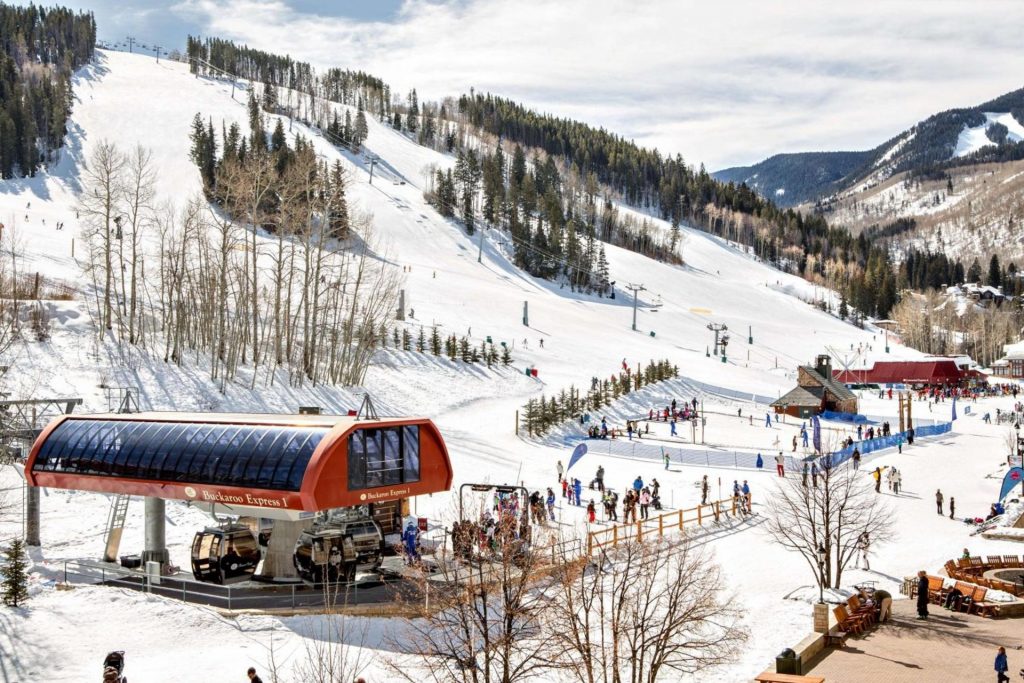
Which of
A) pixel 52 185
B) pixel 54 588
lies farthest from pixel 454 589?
pixel 52 185

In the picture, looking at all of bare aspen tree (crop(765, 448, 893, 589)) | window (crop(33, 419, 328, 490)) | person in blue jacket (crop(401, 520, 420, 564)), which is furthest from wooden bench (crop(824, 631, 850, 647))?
window (crop(33, 419, 328, 490))

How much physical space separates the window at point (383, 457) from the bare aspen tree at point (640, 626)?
5169 millimetres

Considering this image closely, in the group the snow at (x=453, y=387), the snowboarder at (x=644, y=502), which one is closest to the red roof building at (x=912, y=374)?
the snow at (x=453, y=387)

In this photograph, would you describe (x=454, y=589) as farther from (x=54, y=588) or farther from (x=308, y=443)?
(x=54, y=588)

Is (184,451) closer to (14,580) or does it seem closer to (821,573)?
(14,580)

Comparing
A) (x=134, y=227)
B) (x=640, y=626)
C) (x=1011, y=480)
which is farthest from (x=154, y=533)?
(x=1011, y=480)

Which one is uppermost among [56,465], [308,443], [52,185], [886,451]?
[52,185]

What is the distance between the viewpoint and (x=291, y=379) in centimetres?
5216

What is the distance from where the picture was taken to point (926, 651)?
20.7 m

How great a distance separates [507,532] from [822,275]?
186129mm

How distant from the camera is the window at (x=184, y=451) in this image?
22969 millimetres

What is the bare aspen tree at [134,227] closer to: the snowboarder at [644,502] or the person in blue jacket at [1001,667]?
the snowboarder at [644,502]

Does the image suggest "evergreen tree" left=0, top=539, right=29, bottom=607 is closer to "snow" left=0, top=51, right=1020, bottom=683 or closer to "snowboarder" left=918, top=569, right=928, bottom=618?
"snow" left=0, top=51, right=1020, bottom=683

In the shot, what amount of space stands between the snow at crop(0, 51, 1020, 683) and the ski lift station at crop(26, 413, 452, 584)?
2612mm
